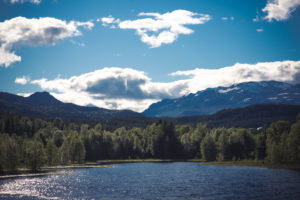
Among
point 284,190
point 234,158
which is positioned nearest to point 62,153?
point 234,158

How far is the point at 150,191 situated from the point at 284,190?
101 ft

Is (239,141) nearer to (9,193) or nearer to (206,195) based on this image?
(206,195)

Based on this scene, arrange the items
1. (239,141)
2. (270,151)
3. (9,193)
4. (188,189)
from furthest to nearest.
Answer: (239,141) < (270,151) < (188,189) < (9,193)

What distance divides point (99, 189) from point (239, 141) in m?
127

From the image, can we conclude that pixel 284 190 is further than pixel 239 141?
No

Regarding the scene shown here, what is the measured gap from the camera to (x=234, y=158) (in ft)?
600

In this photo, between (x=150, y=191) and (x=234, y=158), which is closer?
(x=150, y=191)

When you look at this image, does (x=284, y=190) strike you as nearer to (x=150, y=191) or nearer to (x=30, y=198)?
(x=150, y=191)

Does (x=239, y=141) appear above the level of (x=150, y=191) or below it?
above

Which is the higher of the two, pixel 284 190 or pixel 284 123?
pixel 284 123

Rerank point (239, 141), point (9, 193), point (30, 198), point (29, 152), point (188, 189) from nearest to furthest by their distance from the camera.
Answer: point (30, 198) → point (9, 193) → point (188, 189) → point (29, 152) → point (239, 141)

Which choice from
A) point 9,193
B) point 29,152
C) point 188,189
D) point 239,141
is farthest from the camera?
Answer: point 239,141

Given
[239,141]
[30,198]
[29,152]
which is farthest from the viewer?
[239,141]

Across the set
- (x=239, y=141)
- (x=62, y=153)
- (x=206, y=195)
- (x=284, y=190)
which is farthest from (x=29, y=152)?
(x=239, y=141)
